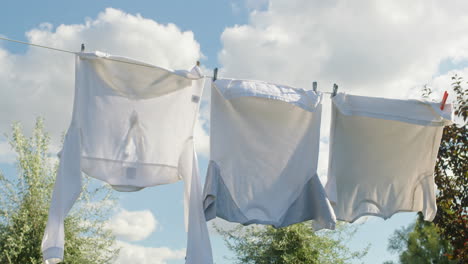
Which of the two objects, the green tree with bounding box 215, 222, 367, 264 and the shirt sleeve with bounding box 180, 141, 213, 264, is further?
the green tree with bounding box 215, 222, 367, 264

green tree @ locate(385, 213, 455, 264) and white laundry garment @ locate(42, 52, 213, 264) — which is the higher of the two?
white laundry garment @ locate(42, 52, 213, 264)

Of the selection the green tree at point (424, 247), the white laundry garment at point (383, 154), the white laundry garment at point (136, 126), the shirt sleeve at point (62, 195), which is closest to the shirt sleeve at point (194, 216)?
the white laundry garment at point (136, 126)

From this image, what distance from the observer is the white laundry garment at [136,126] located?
3809 mm

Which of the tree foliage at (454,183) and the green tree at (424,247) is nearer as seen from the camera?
the tree foliage at (454,183)

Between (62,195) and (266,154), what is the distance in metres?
1.51

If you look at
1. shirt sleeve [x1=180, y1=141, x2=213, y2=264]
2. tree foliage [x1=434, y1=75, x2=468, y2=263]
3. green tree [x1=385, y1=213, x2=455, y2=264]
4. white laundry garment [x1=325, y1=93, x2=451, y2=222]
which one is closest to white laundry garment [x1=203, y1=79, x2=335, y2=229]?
shirt sleeve [x1=180, y1=141, x2=213, y2=264]

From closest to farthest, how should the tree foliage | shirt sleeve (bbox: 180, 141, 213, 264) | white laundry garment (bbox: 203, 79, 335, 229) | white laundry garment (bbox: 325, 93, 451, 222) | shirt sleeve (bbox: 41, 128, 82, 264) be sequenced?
shirt sleeve (bbox: 41, 128, 82, 264), shirt sleeve (bbox: 180, 141, 213, 264), white laundry garment (bbox: 203, 79, 335, 229), white laundry garment (bbox: 325, 93, 451, 222), the tree foliage

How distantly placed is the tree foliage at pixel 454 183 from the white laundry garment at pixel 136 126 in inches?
122

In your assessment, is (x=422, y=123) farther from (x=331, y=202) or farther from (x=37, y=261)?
(x=37, y=261)

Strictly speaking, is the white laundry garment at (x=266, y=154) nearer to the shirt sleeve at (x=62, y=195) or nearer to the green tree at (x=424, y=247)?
the shirt sleeve at (x=62, y=195)

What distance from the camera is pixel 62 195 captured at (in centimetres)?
360

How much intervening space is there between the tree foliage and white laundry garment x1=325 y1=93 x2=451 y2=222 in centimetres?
120

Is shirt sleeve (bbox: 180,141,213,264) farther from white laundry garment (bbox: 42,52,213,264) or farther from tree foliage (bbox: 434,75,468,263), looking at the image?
tree foliage (bbox: 434,75,468,263)

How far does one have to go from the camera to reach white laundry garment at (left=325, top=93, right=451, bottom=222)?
4320 millimetres
